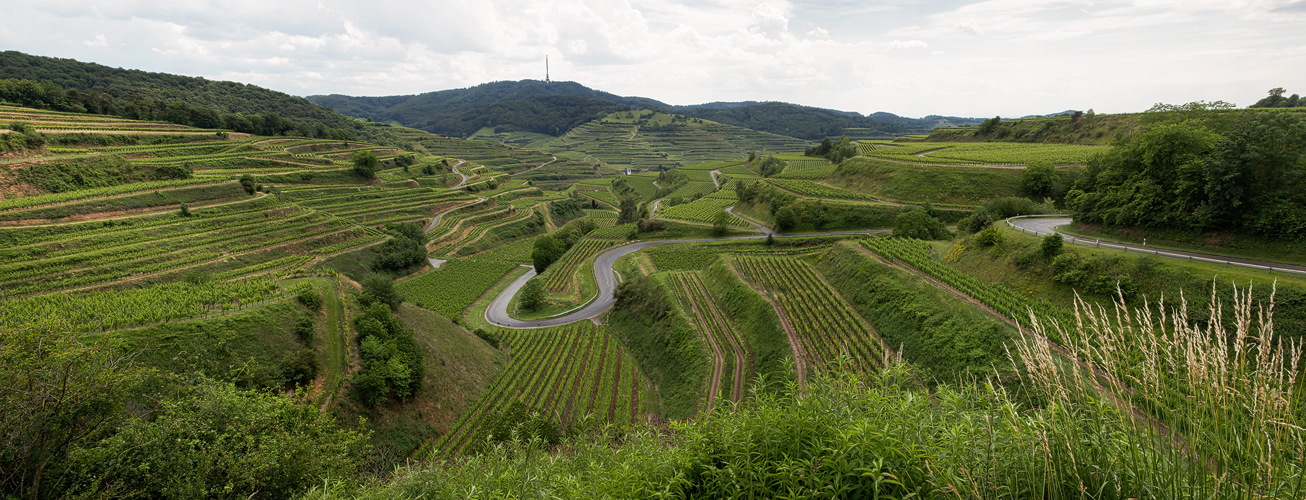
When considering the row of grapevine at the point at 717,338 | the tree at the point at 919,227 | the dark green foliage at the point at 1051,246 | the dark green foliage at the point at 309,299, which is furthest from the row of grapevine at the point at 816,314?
the dark green foliage at the point at 309,299

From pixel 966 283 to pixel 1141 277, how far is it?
851 centimetres

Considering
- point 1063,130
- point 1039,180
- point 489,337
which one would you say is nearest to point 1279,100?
point 1063,130

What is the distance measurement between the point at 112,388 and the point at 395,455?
15968 mm

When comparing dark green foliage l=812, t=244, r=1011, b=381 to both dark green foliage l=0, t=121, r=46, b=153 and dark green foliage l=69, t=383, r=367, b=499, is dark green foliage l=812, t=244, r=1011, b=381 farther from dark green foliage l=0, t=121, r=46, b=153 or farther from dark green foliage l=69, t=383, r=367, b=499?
dark green foliage l=0, t=121, r=46, b=153

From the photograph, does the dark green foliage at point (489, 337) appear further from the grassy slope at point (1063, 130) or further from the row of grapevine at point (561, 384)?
the grassy slope at point (1063, 130)

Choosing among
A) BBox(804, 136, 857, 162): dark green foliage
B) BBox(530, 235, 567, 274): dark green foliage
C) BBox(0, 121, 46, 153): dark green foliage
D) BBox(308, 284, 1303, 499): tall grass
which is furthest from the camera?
BBox(804, 136, 857, 162): dark green foliage

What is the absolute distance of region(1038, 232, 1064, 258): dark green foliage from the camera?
93.4 ft

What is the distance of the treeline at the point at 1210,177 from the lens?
2319 centimetres

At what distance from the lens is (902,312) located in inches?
1220

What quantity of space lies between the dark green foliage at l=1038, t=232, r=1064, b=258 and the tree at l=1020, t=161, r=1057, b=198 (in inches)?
1707

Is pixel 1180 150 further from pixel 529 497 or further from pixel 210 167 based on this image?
pixel 210 167

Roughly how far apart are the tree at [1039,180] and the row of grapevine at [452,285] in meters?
79.2

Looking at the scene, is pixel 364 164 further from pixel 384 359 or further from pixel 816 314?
pixel 816 314

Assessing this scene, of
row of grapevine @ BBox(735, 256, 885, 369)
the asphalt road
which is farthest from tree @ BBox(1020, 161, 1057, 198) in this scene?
row of grapevine @ BBox(735, 256, 885, 369)
